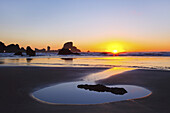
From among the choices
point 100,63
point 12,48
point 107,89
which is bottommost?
point 107,89

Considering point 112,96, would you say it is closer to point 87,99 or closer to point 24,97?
point 87,99

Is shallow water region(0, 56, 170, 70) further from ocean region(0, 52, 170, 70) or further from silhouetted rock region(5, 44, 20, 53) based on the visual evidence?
silhouetted rock region(5, 44, 20, 53)

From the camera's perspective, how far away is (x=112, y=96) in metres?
7.46

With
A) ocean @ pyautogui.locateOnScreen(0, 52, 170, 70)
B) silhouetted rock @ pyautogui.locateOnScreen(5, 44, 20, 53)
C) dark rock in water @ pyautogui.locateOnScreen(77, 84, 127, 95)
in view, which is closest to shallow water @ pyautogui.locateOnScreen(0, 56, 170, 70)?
ocean @ pyautogui.locateOnScreen(0, 52, 170, 70)

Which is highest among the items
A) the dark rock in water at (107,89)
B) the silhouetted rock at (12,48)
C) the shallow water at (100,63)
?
the silhouetted rock at (12,48)

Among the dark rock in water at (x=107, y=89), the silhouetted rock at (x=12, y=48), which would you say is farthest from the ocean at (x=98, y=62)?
the silhouetted rock at (x=12, y=48)

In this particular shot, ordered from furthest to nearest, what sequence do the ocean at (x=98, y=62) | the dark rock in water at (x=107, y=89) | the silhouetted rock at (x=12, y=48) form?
the silhouetted rock at (x=12, y=48)
the ocean at (x=98, y=62)
the dark rock in water at (x=107, y=89)

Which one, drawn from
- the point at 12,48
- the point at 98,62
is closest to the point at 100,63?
the point at 98,62

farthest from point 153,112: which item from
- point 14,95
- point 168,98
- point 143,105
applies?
point 14,95

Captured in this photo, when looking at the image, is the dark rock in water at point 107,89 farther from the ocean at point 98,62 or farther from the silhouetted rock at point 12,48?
the silhouetted rock at point 12,48

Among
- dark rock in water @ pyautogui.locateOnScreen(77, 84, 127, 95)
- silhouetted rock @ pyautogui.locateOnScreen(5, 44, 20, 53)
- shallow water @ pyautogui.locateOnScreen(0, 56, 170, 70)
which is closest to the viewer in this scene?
dark rock in water @ pyautogui.locateOnScreen(77, 84, 127, 95)

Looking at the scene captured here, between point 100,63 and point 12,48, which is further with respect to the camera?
point 12,48

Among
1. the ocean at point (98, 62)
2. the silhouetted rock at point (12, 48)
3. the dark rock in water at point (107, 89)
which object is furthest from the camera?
the silhouetted rock at point (12, 48)

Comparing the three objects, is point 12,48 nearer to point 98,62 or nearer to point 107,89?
point 98,62
